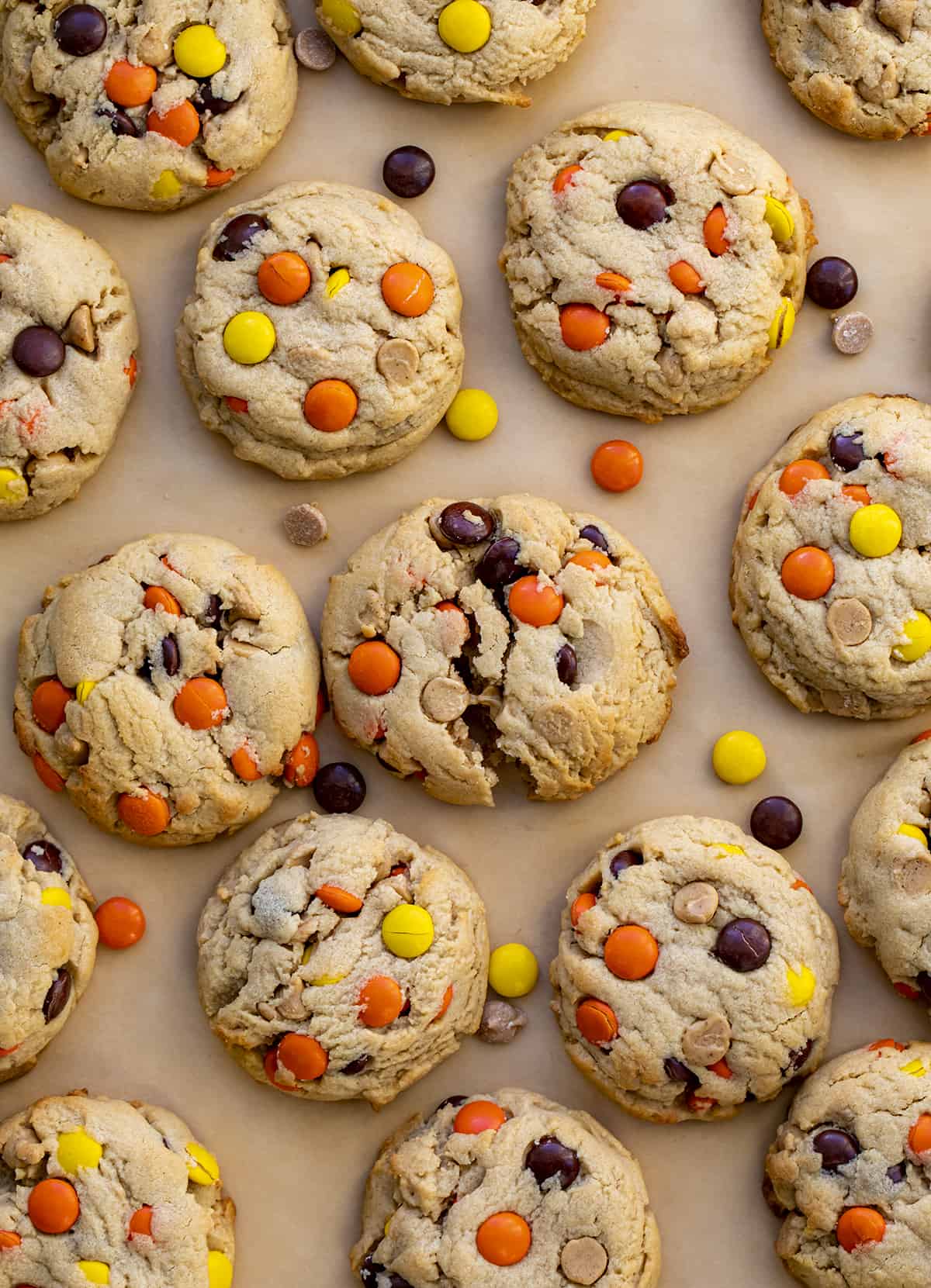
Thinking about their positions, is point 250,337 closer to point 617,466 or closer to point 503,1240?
point 617,466

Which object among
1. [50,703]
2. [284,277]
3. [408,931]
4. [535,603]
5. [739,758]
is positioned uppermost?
[284,277]

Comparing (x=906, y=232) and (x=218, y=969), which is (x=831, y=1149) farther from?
(x=906, y=232)

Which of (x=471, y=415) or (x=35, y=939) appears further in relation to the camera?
(x=471, y=415)

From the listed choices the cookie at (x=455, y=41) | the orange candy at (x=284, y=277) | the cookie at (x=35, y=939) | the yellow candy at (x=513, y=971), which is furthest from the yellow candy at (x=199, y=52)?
the yellow candy at (x=513, y=971)

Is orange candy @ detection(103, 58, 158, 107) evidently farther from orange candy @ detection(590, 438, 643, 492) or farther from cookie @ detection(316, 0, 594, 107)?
orange candy @ detection(590, 438, 643, 492)

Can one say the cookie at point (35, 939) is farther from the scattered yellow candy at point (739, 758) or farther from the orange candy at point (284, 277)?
the scattered yellow candy at point (739, 758)

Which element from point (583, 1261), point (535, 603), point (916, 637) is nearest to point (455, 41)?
point (535, 603)
